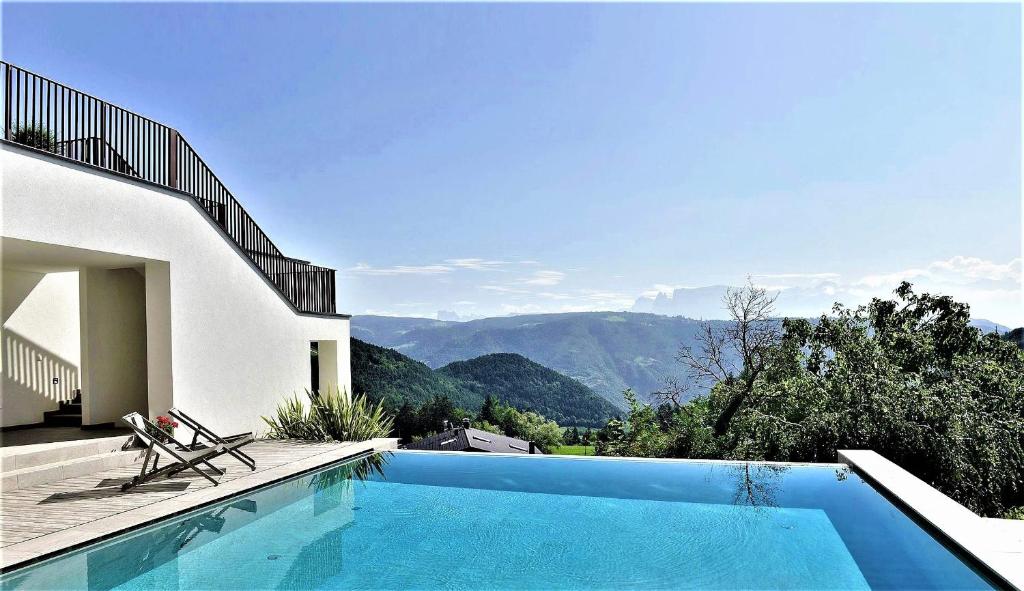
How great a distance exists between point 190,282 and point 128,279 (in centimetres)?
128

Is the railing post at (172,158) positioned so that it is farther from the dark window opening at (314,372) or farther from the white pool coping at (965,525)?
the white pool coping at (965,525)

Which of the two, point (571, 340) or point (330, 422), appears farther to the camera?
point (571, 340)

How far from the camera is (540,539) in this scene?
5.52 metres

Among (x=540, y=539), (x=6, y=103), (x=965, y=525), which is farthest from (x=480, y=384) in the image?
(x=965, y=525)

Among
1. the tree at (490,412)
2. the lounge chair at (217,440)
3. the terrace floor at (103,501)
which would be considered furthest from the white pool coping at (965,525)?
the tree at (490,412)

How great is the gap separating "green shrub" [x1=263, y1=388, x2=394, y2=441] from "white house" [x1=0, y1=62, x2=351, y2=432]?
49 centimetres

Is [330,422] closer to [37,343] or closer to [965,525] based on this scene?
[37,343]

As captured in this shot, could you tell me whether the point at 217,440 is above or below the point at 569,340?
above

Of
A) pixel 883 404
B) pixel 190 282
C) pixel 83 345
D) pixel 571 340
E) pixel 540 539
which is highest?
pixel 190 282

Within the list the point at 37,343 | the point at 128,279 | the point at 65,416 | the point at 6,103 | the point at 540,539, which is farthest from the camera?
the point at 37,343

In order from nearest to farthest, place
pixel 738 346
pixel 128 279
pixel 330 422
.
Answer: pixel 128 279
pixel 330 422
pixel 738 346

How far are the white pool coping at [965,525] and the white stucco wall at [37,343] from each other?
37.7 ft

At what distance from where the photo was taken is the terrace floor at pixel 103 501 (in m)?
4.92

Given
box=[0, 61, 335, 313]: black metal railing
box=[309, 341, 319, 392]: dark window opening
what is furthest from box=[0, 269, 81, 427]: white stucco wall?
box=[309, 341, 319, 392]: dark window opening
